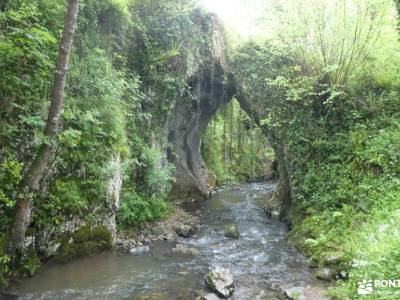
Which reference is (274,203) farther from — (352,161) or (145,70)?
(145,70)

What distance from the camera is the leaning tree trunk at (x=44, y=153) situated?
5.80 meters

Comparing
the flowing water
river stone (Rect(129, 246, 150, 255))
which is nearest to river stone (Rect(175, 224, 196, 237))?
the flowing water

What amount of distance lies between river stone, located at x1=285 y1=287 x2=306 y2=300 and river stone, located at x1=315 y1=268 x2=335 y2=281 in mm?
788

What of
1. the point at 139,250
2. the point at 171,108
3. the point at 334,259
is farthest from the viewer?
the point at 171,108

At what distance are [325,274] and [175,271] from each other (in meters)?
3.28

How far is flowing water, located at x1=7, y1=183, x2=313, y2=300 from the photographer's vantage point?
6.23 metres

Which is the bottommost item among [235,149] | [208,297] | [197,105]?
[208,297]

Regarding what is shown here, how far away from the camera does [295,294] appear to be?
19.5 feet

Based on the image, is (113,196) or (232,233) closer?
(113,196)

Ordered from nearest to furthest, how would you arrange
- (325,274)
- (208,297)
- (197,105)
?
1. (208,297)
2. (325,274)
3. (197,105)

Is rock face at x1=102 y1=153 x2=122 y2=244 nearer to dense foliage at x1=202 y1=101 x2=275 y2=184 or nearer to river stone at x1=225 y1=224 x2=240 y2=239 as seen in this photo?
river stone at x1=225 y1=224 x2=240 y2=239

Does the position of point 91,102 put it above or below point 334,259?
above

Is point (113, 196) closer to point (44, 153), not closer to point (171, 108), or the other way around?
point (44, 153)

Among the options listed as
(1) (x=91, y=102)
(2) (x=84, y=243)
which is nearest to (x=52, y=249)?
(2) (x=84, y=243)
